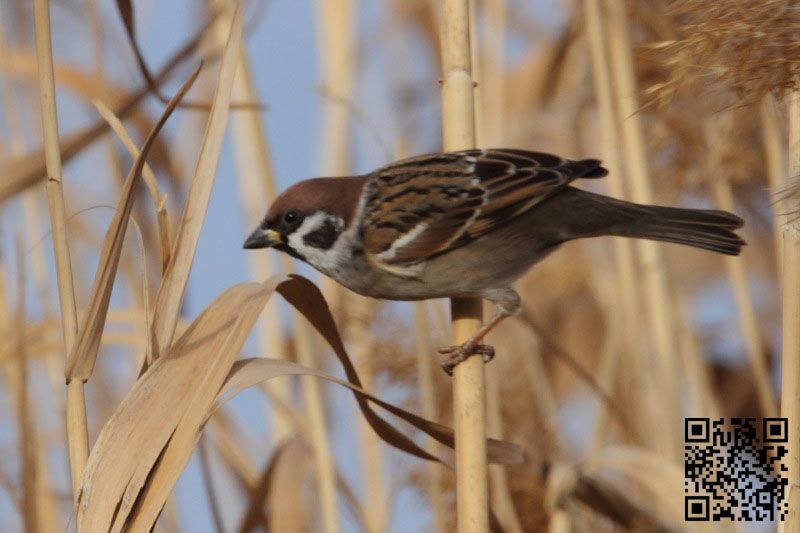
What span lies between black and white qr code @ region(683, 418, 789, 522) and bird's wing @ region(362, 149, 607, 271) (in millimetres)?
748

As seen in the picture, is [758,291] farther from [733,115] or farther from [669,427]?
[669,427]

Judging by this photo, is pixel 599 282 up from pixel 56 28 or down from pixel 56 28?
down

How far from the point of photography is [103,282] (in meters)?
1.58

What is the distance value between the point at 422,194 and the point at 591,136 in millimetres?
1924

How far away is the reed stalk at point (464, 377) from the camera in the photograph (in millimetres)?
1708

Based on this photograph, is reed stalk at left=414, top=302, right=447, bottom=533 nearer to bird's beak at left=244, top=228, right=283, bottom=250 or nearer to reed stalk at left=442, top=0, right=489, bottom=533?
bird's beak at left=244, top=228, right=283, bottom=250

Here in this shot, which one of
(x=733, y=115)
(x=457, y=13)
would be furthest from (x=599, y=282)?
(x=457, y=13)

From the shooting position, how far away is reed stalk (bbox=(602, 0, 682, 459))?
2914mm

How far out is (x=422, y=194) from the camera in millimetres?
2408

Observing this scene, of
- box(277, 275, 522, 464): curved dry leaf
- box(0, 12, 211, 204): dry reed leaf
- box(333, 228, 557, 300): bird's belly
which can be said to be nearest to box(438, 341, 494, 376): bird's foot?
box(277, 275, 522, 464): curved dry leaf

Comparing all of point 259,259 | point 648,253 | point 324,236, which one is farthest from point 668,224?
point 259,259

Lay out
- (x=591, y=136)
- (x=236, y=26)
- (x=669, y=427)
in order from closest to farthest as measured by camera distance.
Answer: (x=236, y=26) → (x=669, y=427) → (x=591, y=136)

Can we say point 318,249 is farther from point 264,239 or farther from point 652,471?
point 652,471

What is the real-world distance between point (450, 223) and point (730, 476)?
98 centimetres
